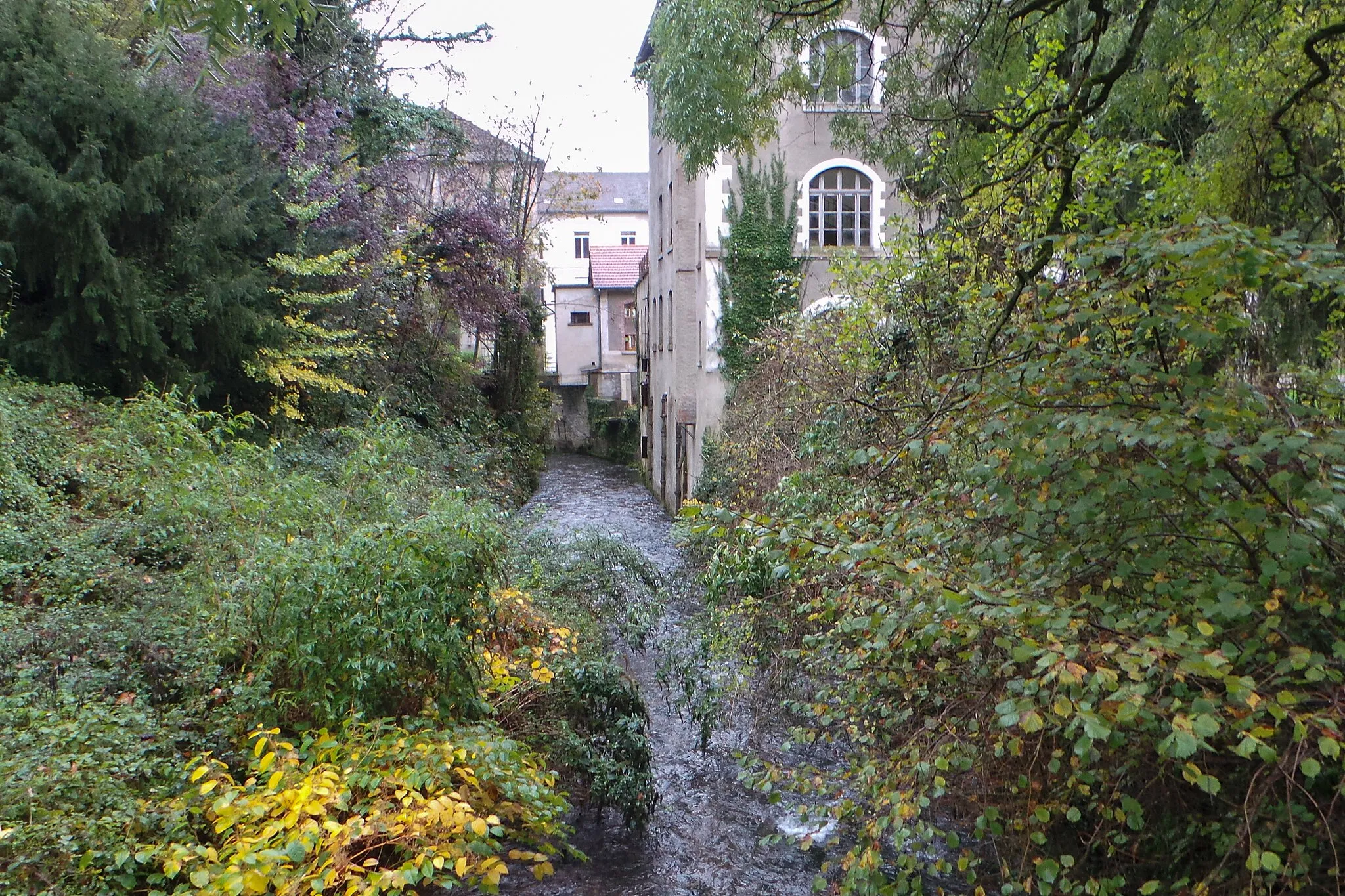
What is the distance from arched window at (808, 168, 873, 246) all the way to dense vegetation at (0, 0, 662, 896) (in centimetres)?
741

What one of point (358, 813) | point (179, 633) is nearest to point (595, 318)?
point (179, 633)

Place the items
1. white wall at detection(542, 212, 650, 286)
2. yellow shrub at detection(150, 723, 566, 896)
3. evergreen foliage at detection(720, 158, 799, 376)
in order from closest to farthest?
yellow shrub at detection(150, 723, 566, 896)
evergreen foliage at detection(720, 158, 799, 376)
white wall at detection(542, 212, 650, 286)

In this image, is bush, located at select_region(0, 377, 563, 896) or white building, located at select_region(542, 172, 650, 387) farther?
white building, located at select_region(542, 172, 650, 387)

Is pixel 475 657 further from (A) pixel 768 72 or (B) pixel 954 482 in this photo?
(A) pixel 768 72

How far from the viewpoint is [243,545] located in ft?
22.4

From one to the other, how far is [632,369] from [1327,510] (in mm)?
40375

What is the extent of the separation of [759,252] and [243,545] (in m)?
12.5

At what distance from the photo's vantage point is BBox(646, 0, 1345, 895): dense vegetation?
9.98ft

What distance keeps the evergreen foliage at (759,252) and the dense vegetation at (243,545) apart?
5.41m

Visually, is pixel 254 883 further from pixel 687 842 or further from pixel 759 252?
pixel 759 252

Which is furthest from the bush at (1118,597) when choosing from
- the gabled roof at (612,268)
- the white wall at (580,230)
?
the white wall at (580,230)

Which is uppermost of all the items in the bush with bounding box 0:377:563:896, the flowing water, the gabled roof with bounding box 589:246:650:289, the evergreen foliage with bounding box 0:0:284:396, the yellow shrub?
the gabled roof with bounding box 589:246:650:289

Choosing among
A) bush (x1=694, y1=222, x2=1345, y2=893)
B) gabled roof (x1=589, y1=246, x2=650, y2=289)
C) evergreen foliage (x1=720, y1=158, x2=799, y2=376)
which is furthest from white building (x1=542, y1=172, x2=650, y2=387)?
bush (x1=694, y1=222, x2=1345, y2=893)

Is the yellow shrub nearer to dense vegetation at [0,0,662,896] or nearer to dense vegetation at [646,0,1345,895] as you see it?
dense vegetation at [0,0,662,896]
